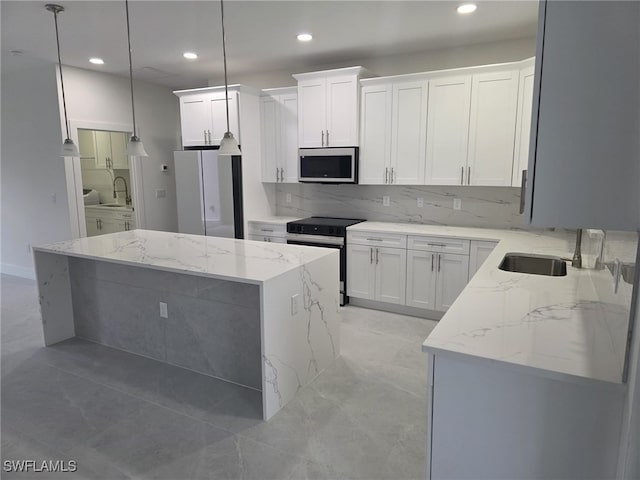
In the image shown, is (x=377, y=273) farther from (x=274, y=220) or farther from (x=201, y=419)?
(x=201, y=419)

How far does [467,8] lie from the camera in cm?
313

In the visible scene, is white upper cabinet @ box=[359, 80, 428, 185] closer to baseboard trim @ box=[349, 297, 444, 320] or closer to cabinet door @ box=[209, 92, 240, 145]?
baseboard trim @ box=[349, 297, 444, 320]

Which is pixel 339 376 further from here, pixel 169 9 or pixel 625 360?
pixel 169 9

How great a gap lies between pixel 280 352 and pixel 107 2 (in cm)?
276

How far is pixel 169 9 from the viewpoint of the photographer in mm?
3152

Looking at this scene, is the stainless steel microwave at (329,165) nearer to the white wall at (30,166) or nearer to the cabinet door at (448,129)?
the cabinet door at (448,129)

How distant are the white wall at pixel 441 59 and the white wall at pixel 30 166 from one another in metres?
2.90

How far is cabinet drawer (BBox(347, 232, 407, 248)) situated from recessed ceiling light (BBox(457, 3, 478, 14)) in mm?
1959

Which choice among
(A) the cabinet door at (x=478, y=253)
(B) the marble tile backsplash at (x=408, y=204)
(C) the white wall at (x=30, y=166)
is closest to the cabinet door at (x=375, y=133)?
(B) the marble tile backsplash at (x=408, y=204)

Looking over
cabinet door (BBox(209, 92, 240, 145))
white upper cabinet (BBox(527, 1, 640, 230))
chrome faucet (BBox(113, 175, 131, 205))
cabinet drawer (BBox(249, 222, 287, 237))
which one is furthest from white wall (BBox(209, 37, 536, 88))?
chrome faucet (BBox(113, 175, 131, 205))

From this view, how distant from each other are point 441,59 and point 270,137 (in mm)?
2067

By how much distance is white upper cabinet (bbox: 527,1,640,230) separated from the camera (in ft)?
3.49

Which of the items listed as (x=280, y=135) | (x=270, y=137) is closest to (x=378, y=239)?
(x=280, y=135)

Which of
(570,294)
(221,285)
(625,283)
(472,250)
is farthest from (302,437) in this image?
(472,250)
